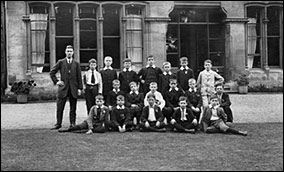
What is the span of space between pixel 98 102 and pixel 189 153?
2.82 meters

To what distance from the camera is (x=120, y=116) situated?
924 centimetres

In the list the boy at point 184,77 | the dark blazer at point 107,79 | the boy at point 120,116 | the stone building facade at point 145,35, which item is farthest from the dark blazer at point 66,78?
the stone building facade at point 145,35

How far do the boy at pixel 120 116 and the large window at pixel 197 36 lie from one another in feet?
31.0

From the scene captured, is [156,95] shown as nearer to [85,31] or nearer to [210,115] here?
[210,115]

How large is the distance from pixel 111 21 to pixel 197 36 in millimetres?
3618

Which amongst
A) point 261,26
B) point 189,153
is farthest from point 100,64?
point 189,153

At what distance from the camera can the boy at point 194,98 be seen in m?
9.56

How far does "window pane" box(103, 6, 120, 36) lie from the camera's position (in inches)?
674

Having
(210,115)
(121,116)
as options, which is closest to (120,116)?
(121,116)

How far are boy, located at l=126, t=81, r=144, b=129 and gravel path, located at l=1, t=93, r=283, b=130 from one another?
146 centimetres

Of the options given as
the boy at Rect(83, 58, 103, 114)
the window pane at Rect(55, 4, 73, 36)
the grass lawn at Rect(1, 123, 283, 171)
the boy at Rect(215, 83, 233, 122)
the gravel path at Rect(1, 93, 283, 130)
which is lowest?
the grass lawn at Rect(1, 123, 283, 171)

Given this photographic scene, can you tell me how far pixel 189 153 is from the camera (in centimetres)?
673

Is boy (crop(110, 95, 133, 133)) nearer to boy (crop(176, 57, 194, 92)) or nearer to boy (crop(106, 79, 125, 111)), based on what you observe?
boy (crop(106, 79, 125, 111))

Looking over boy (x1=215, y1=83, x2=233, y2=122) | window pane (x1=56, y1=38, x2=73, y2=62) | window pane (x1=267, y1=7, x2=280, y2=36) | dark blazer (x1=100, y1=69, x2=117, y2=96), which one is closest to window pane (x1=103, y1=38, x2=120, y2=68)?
window pane (x1=56, y1=38, x2=73, y2=62)
